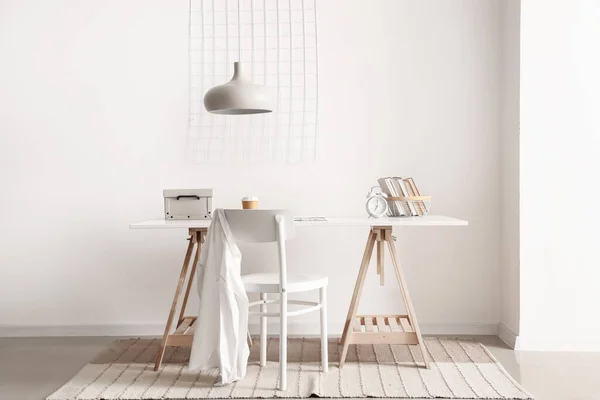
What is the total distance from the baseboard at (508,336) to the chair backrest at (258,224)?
4.62 feet

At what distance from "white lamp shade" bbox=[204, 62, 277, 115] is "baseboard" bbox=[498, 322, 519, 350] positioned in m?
1.70

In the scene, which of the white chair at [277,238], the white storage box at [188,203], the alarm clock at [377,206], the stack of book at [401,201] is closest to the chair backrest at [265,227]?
the white chair at [277,238]

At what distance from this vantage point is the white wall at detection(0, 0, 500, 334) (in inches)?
155

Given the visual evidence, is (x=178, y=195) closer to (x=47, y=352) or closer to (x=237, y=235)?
(x=237, y=235)

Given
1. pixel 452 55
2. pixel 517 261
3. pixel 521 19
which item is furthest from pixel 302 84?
pixel 517 261

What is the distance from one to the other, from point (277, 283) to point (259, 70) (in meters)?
1.45

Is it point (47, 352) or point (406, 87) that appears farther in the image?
point (406, 87)

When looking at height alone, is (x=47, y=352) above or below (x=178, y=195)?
below

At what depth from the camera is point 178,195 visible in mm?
3361

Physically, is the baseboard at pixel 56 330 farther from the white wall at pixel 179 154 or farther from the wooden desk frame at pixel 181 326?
the wooden desk frame at pixel 181 326

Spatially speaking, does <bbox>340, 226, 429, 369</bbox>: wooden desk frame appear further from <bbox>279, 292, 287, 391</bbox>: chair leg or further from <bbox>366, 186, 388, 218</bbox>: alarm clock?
<bbox>279, 292, 287, 391</bbox>: chair leg

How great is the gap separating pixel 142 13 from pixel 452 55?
1.74 m

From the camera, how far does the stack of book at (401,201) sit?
3.42 metres

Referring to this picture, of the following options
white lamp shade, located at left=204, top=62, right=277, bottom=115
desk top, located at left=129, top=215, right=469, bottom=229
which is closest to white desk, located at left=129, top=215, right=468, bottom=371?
desk top, located at left=129, top=215, right=469, bottom=229
